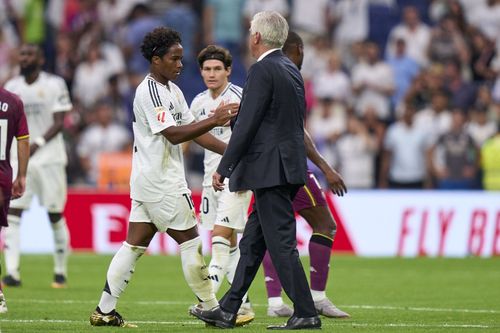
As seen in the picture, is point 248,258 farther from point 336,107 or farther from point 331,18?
point 331,18

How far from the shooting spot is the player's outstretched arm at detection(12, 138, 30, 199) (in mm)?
11748

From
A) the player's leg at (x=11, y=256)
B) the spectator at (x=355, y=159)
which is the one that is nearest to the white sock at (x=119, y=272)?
the player's leg at (x=11, y=256)

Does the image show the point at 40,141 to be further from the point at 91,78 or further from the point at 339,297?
the point at 91,78

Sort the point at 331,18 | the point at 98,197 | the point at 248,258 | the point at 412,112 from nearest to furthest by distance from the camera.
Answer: the point at 248,258 < the point at 98,197 < the point at 412,112 < the point at 331,18

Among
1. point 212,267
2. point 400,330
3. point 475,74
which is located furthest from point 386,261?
point 400,330

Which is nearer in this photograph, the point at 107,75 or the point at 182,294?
the point at 182,294

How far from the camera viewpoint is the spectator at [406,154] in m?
22.9

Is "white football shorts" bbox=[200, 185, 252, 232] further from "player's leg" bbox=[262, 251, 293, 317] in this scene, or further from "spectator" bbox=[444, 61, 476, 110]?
"spectator" bbox=[444, 61, 476, 110]

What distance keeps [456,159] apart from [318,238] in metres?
10.8

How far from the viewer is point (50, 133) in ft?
50.8

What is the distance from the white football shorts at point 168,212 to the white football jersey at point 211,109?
1.80 metres

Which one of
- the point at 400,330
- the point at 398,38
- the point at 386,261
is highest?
the point at 398,38

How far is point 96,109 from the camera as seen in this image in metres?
24.7

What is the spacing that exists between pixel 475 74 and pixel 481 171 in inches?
135
